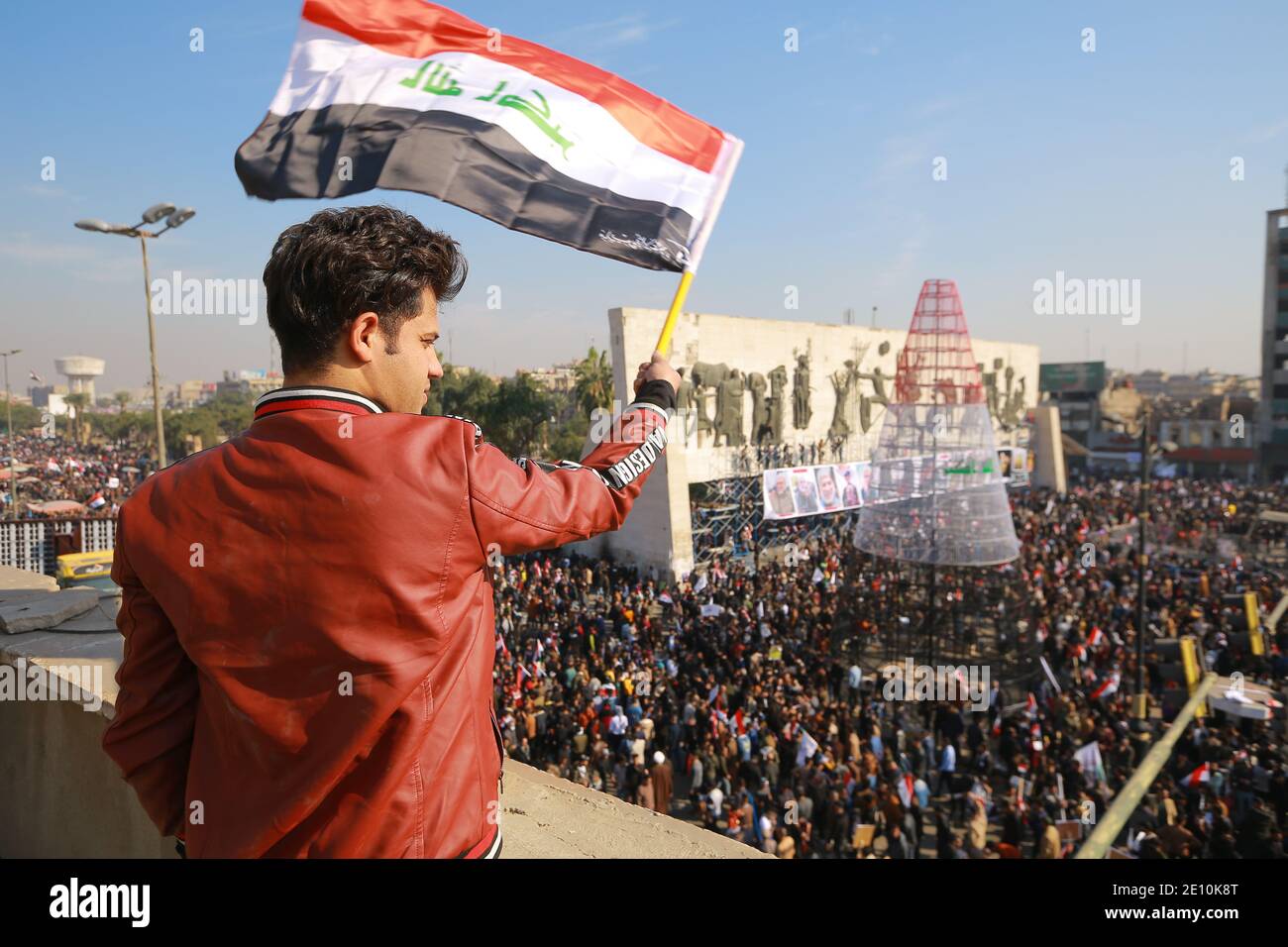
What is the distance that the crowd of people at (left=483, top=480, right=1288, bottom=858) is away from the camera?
8.37 m

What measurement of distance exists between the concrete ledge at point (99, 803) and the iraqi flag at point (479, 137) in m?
1.92

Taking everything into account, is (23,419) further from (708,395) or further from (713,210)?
(713,210)

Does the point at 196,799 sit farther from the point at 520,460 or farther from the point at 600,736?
the point at 600,736

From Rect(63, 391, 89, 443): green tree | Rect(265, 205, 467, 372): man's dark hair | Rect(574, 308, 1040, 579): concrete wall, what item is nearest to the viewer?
Rect(265, 205, 467, 372): man's dark hair

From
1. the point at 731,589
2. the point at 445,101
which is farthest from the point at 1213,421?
the point at 445,101

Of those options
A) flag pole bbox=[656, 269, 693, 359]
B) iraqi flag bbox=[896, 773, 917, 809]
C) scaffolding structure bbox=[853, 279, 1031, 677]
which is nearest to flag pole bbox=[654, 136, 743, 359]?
flag pole bbox=[656, 269, 693, 359]

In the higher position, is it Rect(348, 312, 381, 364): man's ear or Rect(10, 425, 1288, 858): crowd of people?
Rect(348, 312, 381, 364): man's ear

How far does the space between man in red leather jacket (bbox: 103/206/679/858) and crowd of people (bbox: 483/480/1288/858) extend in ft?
22.7

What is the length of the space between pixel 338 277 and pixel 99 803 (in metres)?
2.19

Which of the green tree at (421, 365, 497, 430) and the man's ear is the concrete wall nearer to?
the green tree at (421, 365, 497, 430)

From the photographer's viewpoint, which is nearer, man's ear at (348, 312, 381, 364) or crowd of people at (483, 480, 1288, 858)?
man's ear at (348, 312, 381, 364)

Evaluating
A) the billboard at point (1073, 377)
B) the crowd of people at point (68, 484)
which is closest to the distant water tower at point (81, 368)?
the crowd of people at point (68, 484)

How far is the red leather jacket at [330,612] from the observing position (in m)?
1.27

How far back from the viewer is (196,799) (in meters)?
1.43
